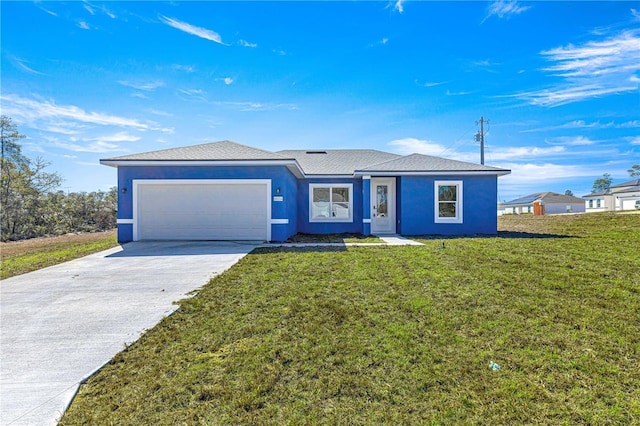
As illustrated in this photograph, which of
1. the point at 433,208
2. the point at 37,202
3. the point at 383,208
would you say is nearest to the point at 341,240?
the point at 383,208

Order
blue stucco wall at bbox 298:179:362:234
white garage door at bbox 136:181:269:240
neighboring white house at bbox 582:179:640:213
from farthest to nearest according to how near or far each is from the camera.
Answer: neighboring white house at bbox 582:179:640:213 → blue stucco wall at bbox 298:179:362:234 → white garage door at bbox 136:181:269:240

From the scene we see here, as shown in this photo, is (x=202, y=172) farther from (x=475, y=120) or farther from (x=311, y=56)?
(x=475, y=120)

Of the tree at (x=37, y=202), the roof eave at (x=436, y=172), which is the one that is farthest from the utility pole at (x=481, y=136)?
the tree at (x=37, y=202)

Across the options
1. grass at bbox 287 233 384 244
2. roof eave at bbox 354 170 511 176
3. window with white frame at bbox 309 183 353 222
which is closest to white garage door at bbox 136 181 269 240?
grass at bbox 287 233 384 244

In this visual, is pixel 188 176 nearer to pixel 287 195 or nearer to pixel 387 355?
pixel 287 195

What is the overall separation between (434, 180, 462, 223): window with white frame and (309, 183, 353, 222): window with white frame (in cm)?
381

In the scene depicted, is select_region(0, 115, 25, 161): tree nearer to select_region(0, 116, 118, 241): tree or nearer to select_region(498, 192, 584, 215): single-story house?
select_region(0, 116, 118, 241): tree

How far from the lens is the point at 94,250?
30.3 ft

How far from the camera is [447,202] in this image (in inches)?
502

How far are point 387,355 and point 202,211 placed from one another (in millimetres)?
9561

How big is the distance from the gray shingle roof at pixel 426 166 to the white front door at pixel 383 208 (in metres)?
0.97

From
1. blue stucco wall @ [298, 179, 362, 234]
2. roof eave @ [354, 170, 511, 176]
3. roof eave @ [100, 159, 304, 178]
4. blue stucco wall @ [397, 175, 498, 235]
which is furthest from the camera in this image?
blue stucco wall @ [298, 179, 362, 234]

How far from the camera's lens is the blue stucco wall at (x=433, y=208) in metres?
12.7

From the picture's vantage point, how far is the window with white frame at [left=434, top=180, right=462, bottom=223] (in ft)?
41.6
